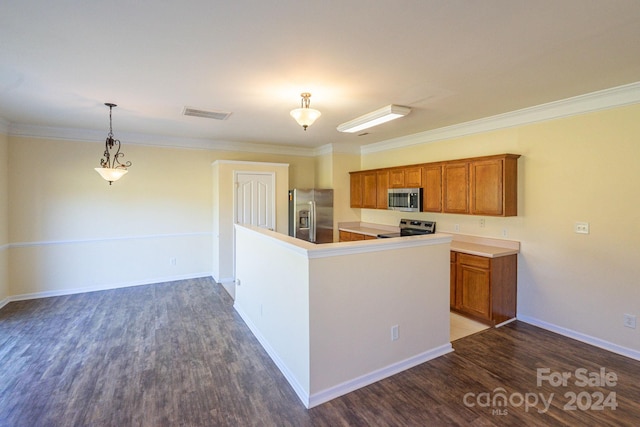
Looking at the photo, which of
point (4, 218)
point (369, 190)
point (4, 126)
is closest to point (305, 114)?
point (369, 190)

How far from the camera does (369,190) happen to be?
20.0 ft

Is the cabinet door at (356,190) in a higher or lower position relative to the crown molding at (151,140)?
lower

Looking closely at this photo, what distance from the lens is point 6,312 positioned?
14.1ft

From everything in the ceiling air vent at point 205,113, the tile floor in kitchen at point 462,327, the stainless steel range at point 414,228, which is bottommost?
the tile floor in kitchen at point 462,327

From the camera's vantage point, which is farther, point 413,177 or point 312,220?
point 312,220

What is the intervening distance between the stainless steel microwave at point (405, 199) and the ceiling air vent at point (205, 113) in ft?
9.93

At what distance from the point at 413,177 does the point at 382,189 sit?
76 cm

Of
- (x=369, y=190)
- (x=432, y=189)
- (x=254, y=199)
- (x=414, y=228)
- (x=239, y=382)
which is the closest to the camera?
(x=239, y=382)

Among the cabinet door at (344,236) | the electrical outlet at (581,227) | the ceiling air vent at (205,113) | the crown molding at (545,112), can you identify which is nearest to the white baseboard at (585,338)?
the electrical outlet at (581,227)

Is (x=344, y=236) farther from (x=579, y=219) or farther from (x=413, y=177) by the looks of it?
(x=579, y=219)

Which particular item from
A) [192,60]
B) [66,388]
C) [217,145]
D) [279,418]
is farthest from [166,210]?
[279,418]

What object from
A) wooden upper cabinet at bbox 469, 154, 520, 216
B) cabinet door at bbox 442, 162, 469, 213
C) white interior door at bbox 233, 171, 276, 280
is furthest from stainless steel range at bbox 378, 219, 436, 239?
white interior door at bbox 233, 171, 276, 280

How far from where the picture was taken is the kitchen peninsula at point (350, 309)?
7.98ft

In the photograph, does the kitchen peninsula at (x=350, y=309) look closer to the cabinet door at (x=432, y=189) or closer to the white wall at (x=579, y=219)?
the white wall at (x=579, y=219)
